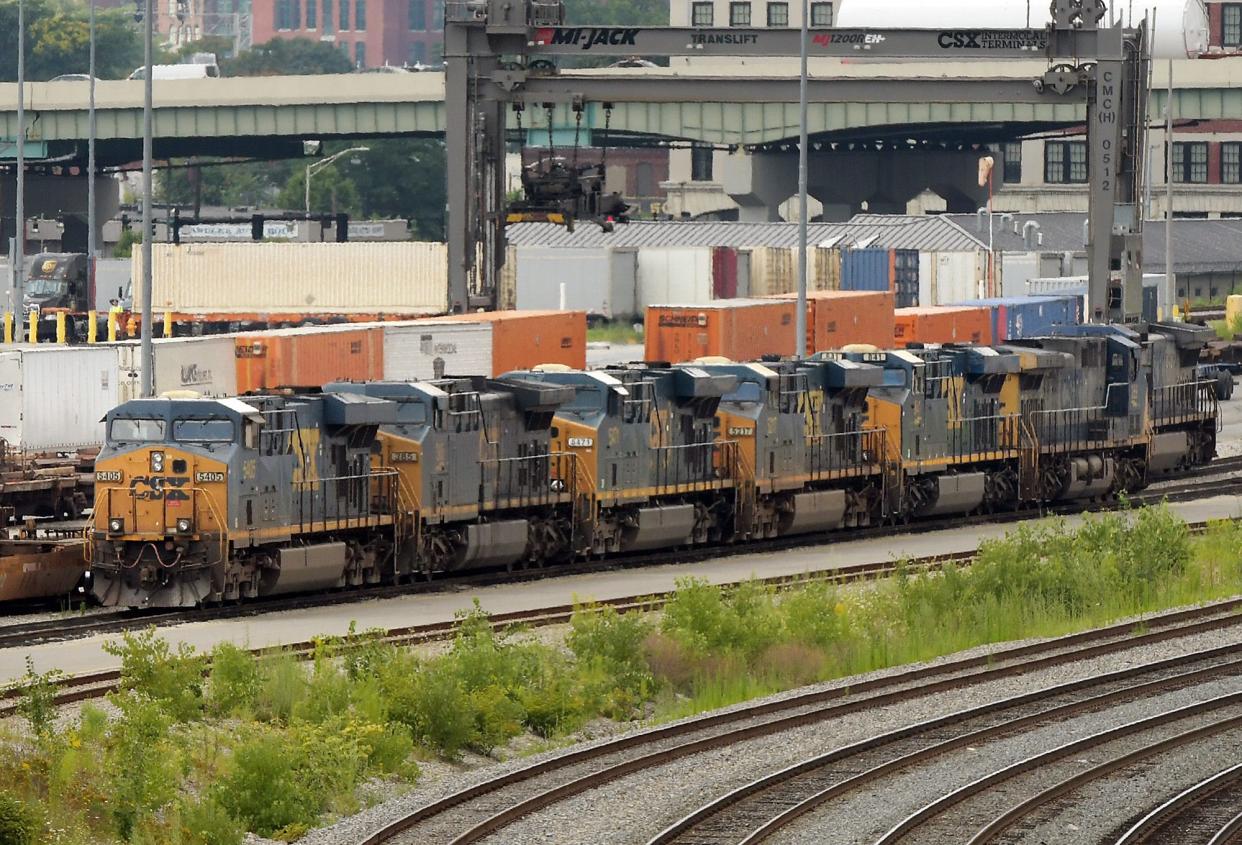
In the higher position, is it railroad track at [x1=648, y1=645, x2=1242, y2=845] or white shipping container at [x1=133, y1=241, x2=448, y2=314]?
white shipping container at [x1=133, y1=241, x2=448, y2=314]

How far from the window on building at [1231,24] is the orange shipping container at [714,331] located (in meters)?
83.2

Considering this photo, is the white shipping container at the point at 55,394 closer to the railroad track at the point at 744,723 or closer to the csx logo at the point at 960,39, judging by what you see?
the csx logo at the point at 960,39

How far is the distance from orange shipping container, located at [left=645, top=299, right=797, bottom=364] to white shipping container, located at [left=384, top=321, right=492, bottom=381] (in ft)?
18.7

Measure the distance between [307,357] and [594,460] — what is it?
1564cm

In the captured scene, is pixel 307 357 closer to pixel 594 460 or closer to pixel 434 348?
pixel 434 348

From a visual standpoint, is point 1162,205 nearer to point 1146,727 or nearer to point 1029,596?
point 1029,596

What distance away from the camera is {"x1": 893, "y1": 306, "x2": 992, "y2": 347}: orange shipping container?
6253 centimetres

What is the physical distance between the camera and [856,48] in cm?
4988

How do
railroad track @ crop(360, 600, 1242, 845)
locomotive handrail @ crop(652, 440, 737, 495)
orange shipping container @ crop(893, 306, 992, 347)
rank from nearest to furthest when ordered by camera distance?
1. railroad track @ crop(360, 600, 1242, 845)
2. locomotive handrail @ crop(652, 440, 737, 495)
3. orange shipping container @ crop(893, 306, 992, 347)

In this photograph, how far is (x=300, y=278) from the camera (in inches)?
3359

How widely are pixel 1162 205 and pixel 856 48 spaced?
86.7 meters

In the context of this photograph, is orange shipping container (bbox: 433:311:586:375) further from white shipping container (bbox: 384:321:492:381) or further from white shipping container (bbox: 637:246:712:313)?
white shipping container (bbox: 637:246:712:313)

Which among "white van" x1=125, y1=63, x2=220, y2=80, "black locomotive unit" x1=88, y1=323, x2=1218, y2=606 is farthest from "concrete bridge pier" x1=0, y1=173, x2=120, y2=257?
"black locomotive unit" x1=88, y1=323, x2=1218, y2=606

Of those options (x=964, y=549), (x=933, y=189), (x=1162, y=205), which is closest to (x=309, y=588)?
(x=964, y=549)
